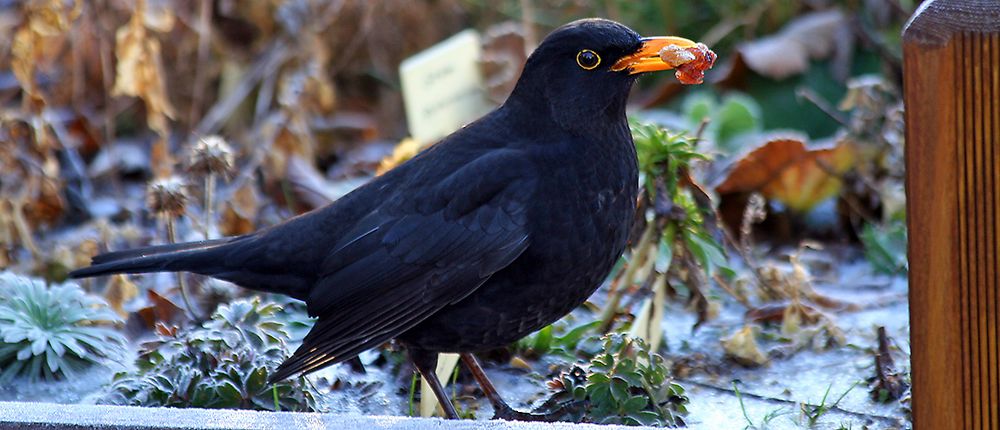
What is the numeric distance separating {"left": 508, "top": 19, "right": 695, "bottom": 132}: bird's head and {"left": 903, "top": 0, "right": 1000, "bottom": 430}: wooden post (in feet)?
3.01

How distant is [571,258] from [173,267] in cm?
102

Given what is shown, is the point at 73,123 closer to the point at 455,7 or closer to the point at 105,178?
the point at 105,178

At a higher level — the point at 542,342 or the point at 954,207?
the point at 954,207

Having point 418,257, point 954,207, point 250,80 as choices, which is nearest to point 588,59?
point 418,257

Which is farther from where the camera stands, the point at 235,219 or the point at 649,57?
the point at 235,219

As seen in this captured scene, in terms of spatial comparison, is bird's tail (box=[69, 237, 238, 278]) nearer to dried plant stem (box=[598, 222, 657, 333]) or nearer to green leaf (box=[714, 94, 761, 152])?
dried plant stem (box=[598, 222, 657, 333])

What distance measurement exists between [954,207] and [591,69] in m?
1.09

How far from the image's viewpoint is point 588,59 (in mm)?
2977

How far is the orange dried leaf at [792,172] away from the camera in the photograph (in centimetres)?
443

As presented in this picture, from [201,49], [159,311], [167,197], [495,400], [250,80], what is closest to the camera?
[495,400]

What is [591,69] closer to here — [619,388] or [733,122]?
[619,388]

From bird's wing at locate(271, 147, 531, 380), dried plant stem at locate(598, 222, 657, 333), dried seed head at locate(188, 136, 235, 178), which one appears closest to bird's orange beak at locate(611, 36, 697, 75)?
bird's wing at locate(271, 147, 531, 380)

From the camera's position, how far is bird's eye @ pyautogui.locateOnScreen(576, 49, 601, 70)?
297 cm

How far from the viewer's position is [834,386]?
3.26 meters
